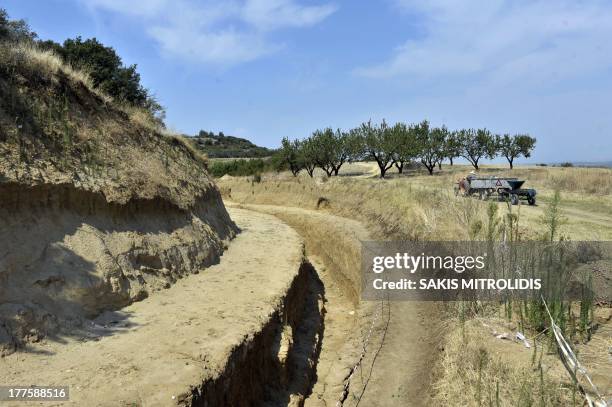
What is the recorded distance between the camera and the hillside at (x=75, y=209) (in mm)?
6719

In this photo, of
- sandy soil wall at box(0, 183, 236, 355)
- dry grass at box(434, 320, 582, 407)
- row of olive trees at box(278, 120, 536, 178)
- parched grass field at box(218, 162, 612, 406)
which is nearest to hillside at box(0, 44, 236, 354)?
sandy soil wall at box(0, 183, 236, 355)

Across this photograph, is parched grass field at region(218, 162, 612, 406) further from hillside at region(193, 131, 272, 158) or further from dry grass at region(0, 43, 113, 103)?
hillside at region(193, 131, 272, 158)

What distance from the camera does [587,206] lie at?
65.3 ft

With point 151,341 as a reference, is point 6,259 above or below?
above

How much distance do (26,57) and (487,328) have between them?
429 inches

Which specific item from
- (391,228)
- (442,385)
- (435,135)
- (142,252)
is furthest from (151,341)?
(435,135)

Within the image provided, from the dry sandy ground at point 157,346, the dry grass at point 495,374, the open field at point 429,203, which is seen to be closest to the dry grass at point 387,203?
the open field at point 429,203

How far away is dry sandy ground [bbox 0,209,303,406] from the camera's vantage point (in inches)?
205

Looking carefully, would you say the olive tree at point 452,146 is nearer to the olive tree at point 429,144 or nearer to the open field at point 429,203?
the olive tree at point 429,144

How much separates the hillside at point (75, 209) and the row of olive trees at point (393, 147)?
42.0 m

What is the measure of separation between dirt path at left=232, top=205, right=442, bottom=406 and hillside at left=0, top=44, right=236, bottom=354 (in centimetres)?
368

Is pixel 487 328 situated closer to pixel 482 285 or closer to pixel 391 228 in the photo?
pixel 482 285

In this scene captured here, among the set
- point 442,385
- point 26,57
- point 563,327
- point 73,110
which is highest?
point 26,57

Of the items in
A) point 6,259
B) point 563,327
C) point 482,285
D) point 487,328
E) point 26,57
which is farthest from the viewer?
point 26,57
